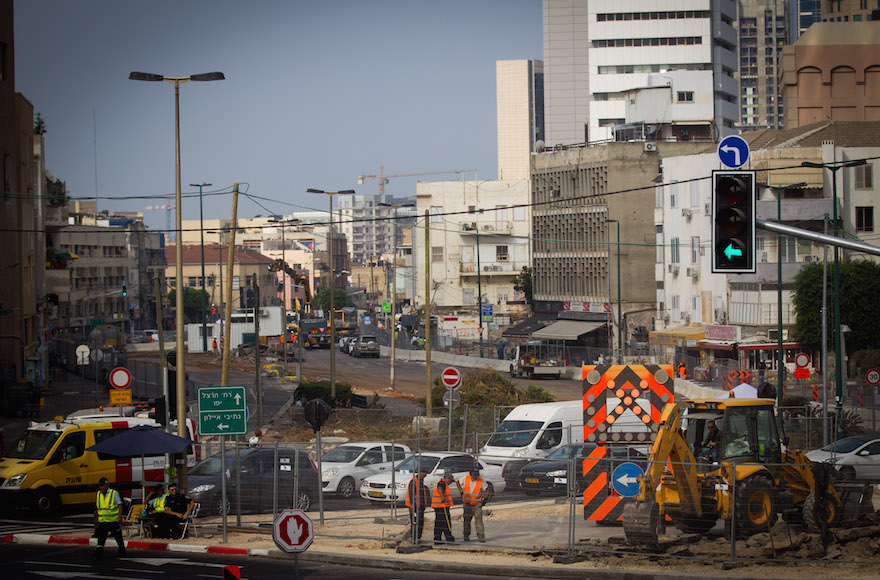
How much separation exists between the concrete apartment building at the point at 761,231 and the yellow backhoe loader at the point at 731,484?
3478cm

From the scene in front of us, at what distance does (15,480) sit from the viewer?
21641 mm

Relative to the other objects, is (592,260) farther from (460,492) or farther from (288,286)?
(288,286)

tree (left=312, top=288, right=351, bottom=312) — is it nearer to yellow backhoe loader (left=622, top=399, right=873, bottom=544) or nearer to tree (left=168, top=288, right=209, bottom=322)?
tree (left=168, top=288, right=209, bottom=322)

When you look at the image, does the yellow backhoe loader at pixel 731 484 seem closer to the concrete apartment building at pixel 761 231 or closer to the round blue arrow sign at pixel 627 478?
the round blue arrow sign at pixel 627 478

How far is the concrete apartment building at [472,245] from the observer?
4368 inches

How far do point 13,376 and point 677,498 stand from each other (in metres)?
36.8

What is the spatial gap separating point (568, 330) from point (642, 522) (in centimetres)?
6442

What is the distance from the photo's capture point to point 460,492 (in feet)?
61.5

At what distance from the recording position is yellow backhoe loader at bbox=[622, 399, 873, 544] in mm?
16188

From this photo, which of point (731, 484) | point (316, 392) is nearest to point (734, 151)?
point (731, 484)

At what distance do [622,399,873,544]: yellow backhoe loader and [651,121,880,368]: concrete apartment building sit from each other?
3478cm

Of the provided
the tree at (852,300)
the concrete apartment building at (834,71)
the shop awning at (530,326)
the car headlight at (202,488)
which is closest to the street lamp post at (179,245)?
the car headlight at (202,488)

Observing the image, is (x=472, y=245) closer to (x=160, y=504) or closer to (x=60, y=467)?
(x=60, y=467)

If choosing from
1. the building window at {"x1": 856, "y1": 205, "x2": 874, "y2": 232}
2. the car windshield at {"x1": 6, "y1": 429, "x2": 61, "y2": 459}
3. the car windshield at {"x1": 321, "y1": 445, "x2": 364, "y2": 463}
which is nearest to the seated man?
the car windshield at {"x1": 6, "y1": 429, "x2": 61, "y2": 459}
